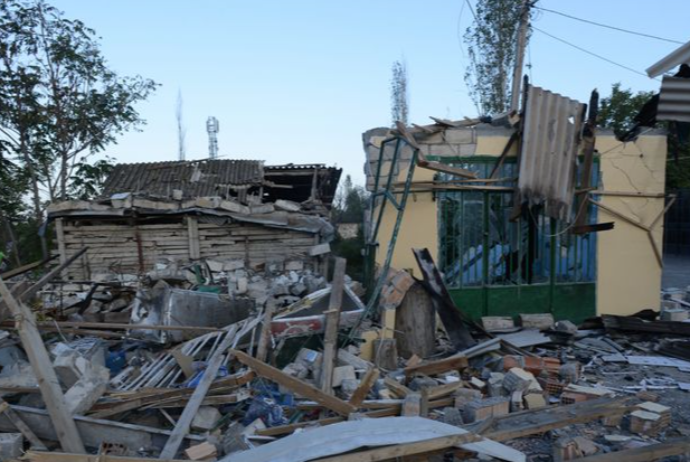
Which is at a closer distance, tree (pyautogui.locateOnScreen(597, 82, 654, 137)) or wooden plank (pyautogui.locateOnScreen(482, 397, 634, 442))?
wooden plank (pyautogui.locateOnScreen(482, 397, 634, 442))

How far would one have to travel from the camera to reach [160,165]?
632 inches

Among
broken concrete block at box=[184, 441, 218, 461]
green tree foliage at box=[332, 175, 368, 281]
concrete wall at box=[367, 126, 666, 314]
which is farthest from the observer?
green tree foliage at box=[332, 175, 368, 281]

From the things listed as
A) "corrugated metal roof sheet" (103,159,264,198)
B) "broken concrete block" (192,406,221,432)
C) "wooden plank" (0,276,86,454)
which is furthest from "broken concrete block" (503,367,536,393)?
"corrugated metal roof sheet" (103,159,264,198)

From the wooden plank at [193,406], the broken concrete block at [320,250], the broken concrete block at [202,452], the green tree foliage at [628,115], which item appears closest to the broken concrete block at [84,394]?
the wooden plank at [193,406]

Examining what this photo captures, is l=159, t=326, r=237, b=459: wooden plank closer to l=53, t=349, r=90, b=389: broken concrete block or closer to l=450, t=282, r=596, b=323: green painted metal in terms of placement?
l=53, t=349, r=90, b=389: broken concrete block

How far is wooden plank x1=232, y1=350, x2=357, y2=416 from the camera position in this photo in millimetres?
4461

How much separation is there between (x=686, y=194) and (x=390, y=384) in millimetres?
14724

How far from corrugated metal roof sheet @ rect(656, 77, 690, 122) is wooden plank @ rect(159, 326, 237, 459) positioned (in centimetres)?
440

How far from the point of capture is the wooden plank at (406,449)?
10.3 feet

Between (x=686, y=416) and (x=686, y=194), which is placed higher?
(x=686, y=194)

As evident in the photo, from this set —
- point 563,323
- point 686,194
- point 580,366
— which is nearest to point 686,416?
point 580,366

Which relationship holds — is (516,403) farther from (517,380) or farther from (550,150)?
(550,150)

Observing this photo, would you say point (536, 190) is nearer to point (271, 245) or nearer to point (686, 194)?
point (271, 245)

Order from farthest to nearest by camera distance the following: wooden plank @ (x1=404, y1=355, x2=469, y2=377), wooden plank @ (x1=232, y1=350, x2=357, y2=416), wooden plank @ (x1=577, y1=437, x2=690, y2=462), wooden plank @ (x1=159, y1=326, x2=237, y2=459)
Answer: wooden plank @ (x1=404, y1=355, x2=469, y2=377)
wooden plank @ (x1=232, y1=350, x2=357, y2=416)
wooden plank @ (x1=159, y1=326, x2=237, y2=459)
wooden plank @ (x1=577, y1=437, x2=690, y2=462)
